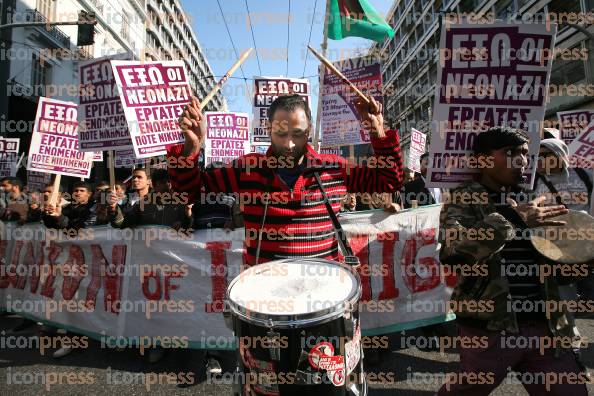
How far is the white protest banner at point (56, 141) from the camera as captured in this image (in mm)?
5113

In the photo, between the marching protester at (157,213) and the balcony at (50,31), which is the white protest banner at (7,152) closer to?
the marching protester at (157,213)

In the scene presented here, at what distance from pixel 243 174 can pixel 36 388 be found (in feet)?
8.87

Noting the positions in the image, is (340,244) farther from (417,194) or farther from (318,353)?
(417,194)

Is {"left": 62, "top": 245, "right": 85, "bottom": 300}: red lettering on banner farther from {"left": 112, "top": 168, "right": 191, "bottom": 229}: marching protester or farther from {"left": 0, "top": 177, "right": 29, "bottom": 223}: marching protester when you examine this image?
{"left": 0, "top": 177, "right": 29, "bottom": 223}: marching protester

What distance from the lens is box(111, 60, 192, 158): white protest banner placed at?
409 centimetres

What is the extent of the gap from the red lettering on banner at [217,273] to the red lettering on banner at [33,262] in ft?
7.31

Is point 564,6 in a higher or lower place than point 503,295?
higher

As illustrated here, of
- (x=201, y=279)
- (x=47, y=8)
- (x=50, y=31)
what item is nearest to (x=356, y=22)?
(x=201, y=279)

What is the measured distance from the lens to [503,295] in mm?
1748

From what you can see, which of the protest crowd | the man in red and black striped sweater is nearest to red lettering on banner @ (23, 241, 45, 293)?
the protest crowd


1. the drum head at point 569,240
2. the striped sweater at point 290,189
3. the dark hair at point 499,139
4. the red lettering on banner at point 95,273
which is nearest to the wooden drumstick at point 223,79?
the striped sweater at point 290,189

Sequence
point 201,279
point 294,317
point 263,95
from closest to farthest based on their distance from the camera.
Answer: point 294,317 < point 201,279 < point 263,95

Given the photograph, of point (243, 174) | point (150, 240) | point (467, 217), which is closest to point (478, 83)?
point (467, 217)

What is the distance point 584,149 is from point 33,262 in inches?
264
